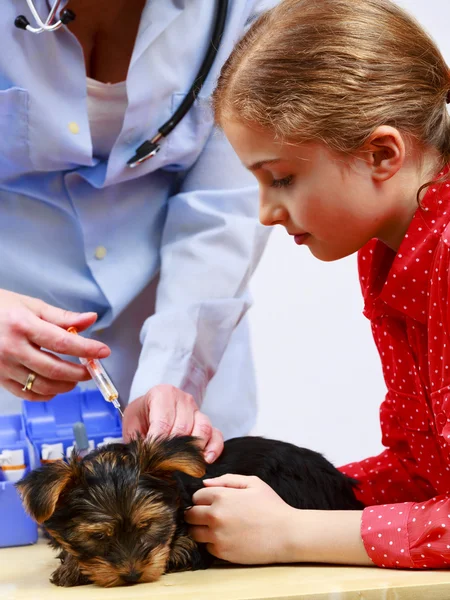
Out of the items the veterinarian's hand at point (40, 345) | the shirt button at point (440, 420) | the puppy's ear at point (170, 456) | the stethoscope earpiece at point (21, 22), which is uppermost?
the stethoscope earpiece at point (21, 22)

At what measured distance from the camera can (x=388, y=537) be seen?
3.11 ft

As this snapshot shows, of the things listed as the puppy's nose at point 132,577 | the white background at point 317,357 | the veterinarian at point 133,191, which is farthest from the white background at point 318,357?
the puppy's nose at point 132,577

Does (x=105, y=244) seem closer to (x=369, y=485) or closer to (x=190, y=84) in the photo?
(x=190, y=84)

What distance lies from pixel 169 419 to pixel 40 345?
210 millimetres

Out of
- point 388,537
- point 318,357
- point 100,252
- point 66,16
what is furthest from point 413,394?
point 318,357

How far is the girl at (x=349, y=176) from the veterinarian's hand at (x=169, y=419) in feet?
0.50

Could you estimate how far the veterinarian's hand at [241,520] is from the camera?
99cm

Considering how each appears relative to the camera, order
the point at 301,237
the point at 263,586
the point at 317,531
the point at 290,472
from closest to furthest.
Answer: the point at 263,586, the point at 317,531, the point at 301,237, the point at 290,472

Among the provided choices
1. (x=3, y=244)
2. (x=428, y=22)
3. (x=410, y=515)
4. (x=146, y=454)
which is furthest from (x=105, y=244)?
(x=428, y=22)

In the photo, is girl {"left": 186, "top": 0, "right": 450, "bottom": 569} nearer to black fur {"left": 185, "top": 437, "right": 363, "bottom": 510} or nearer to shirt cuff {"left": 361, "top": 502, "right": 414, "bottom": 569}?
shirt cuff {"left": 361, "top": 502, "right": 414, "bottom": 569}

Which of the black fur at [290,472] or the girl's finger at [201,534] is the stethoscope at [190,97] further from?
the girl's finger at [201,534]

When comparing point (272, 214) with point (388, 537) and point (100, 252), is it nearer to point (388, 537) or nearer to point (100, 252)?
point (388, 537)

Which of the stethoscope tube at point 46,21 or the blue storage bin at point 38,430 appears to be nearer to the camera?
the blue storage bin at point 38,430

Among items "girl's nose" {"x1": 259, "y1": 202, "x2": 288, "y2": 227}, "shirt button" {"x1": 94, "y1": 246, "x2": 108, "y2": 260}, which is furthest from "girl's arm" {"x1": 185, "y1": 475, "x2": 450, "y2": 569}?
"shirt button" {"x1": 94, "y1": 246, "x2": 108, "y2": 260}
